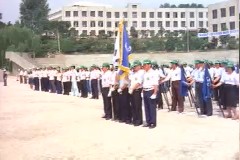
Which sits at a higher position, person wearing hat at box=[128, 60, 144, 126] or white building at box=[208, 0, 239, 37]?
white building at box=[208, 0, 239, 37]

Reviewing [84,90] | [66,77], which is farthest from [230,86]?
[66,77]

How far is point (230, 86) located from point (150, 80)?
2.29m

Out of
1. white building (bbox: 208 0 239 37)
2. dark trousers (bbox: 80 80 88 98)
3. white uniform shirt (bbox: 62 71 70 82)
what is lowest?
dark trousers (bbox: 80 80 88 98)

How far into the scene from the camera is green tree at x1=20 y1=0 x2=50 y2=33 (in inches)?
2135

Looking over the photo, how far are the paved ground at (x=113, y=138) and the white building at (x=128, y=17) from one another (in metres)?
60.3

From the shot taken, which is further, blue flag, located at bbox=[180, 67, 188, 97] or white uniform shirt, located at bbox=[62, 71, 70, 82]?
white uniform shirt, located at bbox=[62, 71, 70, 82]

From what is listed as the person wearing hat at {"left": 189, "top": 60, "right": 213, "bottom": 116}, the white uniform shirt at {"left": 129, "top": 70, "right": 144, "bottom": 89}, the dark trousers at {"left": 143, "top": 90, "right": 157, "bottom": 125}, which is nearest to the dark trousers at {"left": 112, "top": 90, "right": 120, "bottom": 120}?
the white uniform shirt at {"left": 129, "top": 70, "right": 144, "bottom": 89}

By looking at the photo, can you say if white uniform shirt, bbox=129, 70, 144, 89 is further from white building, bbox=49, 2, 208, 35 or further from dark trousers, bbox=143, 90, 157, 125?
white building, bbox=49, 2, 208, 35

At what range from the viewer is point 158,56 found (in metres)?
50.2

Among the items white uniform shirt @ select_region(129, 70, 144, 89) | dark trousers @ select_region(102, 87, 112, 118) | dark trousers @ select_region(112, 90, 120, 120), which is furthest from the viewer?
dark trousers @ select_region(102, 87, 112, 118)

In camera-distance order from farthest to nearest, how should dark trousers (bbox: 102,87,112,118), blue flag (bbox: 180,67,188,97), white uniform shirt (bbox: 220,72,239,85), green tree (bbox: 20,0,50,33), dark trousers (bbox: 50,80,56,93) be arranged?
green tree (bbox: 20,0,50,33), dark trousers (bbox: 50,80,56,93), blue flag (bbox: 180,67,188,97), dark trousers (bbox: 102,87,112,118), white uniform shirt (bbox: 220,72,239,85)

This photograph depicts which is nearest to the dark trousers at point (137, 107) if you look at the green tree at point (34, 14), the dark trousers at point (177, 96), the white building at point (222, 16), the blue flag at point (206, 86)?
the blue flag at point (206, 86)

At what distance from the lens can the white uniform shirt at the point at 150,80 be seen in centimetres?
1085

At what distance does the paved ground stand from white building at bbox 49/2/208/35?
60.3 m
